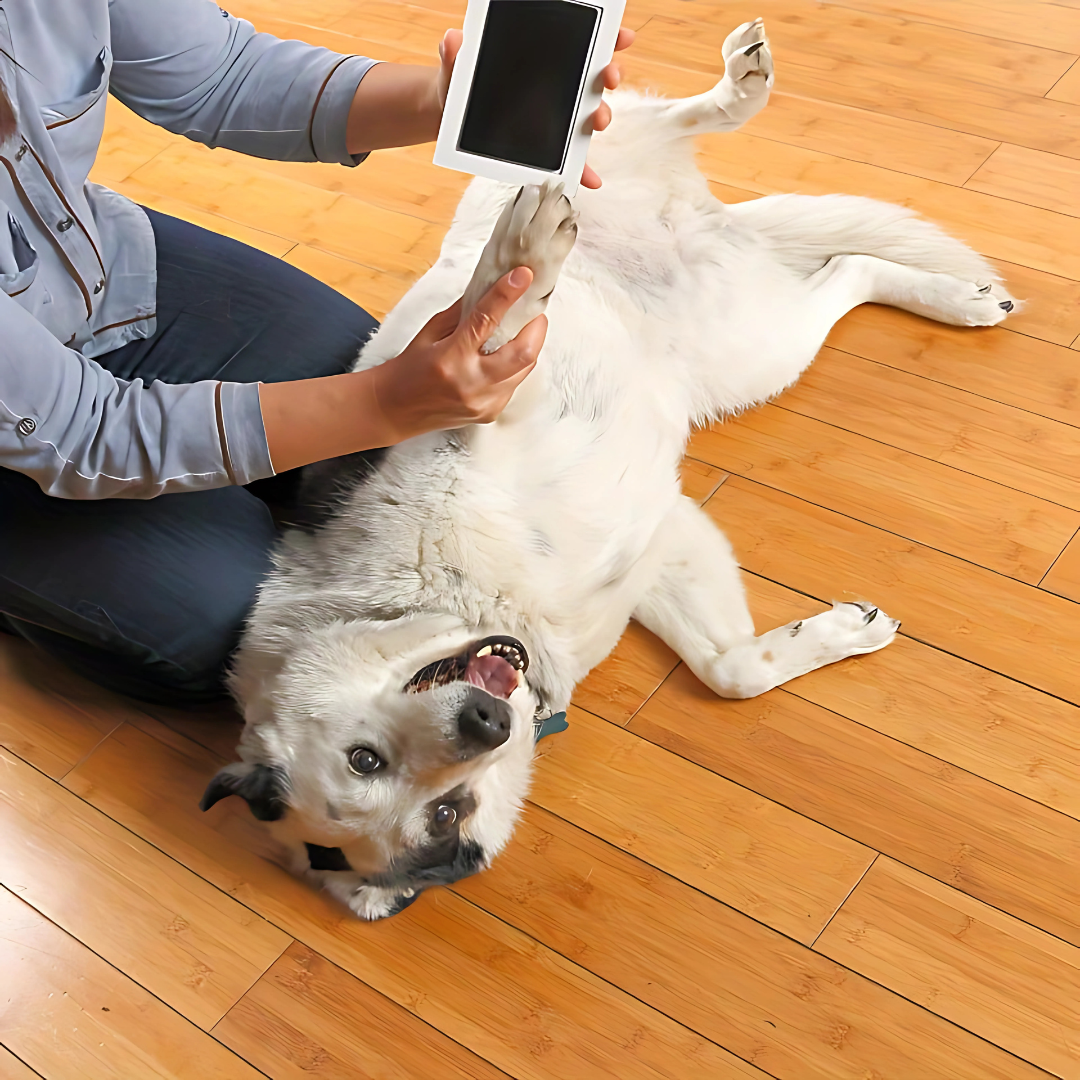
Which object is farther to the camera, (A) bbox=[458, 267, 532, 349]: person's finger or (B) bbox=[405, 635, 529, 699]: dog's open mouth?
(B) bbox=[405, 635, 529, 699]: dog's open mouth

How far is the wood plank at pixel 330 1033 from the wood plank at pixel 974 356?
1689 mm

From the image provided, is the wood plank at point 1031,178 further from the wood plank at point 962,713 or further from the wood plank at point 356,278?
the wood plank at point 356,278

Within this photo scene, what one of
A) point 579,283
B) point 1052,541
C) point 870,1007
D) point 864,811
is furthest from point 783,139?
point 870,1007

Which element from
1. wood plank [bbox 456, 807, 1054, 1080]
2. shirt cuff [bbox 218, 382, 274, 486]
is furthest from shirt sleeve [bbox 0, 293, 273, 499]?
wood plank [bbox 456, 807, 1054, 1080]

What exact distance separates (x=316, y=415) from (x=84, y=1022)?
1.12 metres

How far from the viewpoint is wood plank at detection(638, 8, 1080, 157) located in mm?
2682

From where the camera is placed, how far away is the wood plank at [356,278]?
102 inches

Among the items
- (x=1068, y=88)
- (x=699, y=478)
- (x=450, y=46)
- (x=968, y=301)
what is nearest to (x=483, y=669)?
(x=699, y=478)

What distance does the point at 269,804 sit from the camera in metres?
1.56

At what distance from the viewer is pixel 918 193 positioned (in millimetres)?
2561

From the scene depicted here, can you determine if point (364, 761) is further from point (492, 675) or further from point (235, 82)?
point (235, 82)

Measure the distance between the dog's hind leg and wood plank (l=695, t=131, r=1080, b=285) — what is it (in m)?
1.09

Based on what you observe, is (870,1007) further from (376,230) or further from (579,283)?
(376,230)

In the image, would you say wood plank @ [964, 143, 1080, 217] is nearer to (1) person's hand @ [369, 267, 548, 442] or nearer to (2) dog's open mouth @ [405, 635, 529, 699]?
(1) person's hand @ [369, 267, 548, 442]
